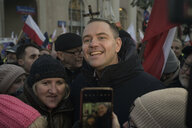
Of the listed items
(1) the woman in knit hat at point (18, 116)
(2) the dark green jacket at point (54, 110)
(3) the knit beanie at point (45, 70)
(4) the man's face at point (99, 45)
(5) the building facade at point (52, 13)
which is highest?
(5) the building facade at point (52, 13)

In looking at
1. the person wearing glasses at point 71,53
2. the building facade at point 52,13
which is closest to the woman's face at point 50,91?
the person wearing glasses at point 71,53

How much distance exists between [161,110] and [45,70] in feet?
3.62

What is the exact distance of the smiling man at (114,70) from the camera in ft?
5.21

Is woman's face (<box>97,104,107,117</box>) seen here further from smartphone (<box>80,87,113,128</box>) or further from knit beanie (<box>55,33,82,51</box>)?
knit beanie (<box>55,33,82,51</box>)

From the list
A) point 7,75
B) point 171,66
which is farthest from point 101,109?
point 171,66

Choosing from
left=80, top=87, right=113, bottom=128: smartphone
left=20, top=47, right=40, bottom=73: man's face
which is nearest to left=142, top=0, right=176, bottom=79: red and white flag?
left=80, top=87, right=113, bottom=128: smartphone

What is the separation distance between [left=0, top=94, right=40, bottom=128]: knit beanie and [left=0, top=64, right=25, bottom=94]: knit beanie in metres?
0.92

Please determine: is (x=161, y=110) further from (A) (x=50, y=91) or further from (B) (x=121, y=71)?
(A) (x=50, y=91)

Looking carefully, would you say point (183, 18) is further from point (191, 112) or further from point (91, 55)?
point (91, 55)

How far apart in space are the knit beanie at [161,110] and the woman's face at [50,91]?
87 centimetres

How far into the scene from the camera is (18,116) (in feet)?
3.86

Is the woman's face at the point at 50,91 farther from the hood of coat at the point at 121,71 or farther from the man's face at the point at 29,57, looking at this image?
the man's face at the point at 29,57

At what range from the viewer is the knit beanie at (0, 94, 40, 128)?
3.81ft

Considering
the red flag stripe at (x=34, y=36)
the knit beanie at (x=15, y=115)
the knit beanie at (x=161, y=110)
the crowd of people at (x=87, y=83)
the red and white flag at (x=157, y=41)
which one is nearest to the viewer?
the knit beanie at (x=161, y=110)
